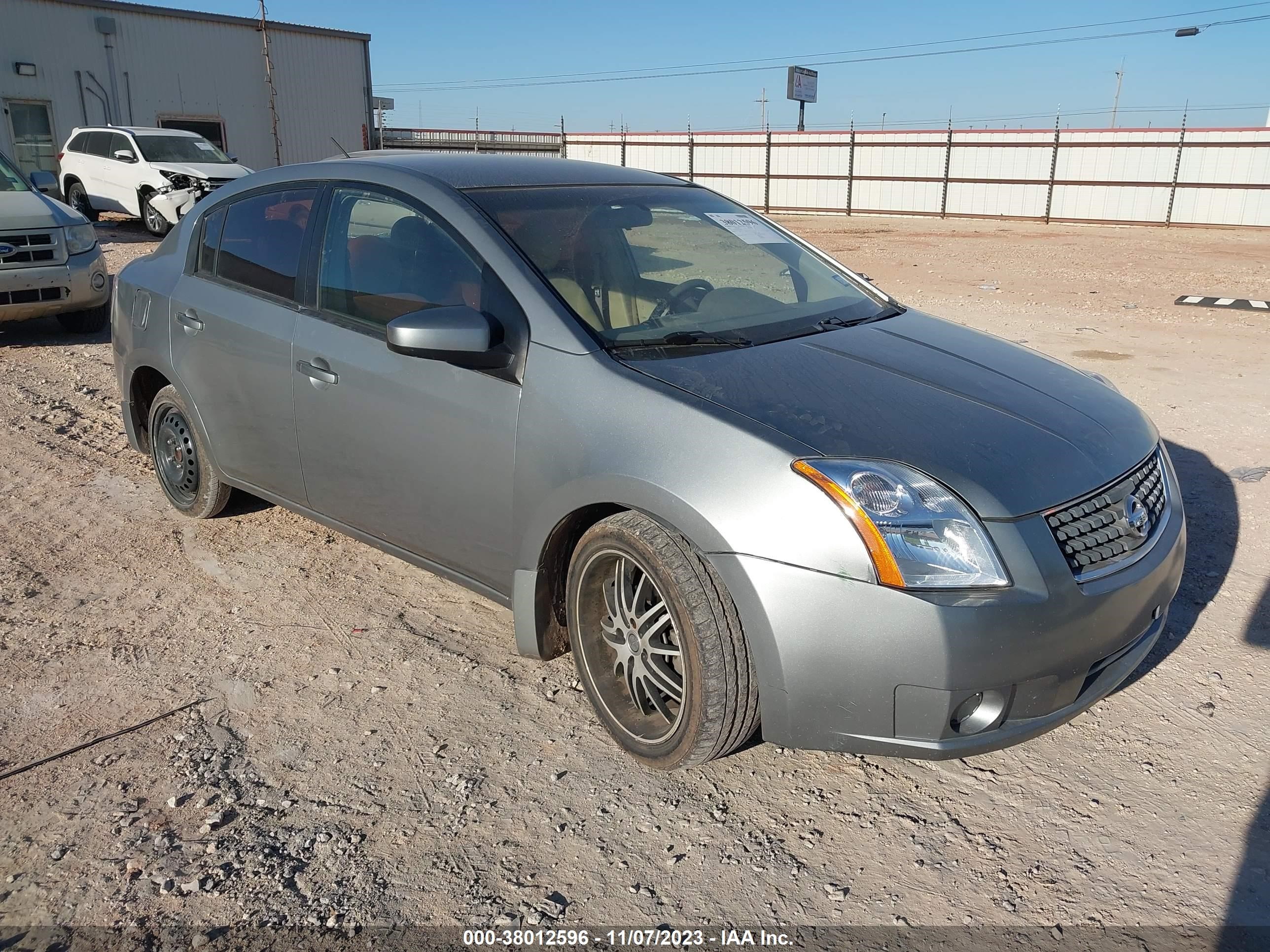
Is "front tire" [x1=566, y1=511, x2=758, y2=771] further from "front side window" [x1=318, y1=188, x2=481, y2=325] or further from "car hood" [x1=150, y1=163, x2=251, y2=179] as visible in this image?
"car hood" [x1=150, y1=163, x2=251, y2=179]

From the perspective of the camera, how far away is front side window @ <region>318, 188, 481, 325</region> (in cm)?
330

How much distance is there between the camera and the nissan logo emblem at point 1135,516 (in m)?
2.76

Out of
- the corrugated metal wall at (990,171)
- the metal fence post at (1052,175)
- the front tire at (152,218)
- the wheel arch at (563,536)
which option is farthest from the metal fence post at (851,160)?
the wheel arch at (563,536)

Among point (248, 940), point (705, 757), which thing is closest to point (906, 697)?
point (705, 757)

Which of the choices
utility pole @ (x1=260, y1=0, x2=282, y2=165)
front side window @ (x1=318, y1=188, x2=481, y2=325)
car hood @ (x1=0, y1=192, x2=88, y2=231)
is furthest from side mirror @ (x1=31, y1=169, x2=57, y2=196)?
utility pole @ (x1=260, y1=0, x2=282, y2=165)

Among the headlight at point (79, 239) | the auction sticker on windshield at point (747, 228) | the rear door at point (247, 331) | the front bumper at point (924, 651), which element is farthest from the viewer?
the headlight at point (79, 239)

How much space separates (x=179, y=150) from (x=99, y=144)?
1838 mm

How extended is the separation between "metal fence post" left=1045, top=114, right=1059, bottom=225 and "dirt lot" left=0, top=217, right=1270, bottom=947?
2354 centimetres

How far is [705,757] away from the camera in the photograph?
272cm

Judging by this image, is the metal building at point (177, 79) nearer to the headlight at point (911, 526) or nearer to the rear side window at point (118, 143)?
the rear side window at point (118, 143)

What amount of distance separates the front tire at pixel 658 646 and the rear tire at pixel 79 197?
1972 centimetres

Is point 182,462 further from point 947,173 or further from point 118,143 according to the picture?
point 947,173

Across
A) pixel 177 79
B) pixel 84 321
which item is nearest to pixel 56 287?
pixel 84 321

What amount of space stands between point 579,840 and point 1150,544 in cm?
181
